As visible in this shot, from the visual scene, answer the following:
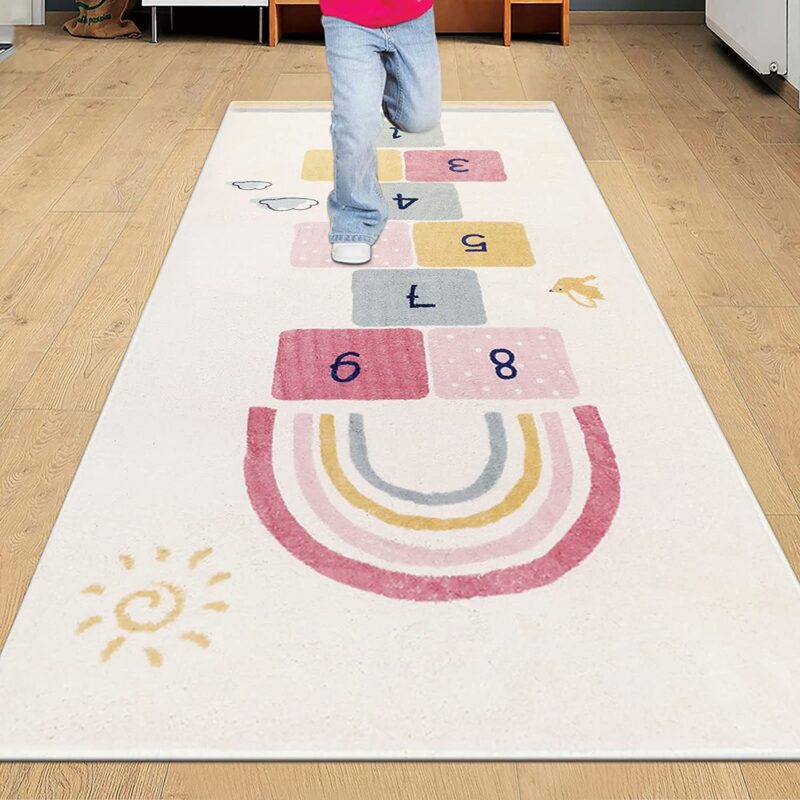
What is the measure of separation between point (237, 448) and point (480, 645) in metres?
0.52

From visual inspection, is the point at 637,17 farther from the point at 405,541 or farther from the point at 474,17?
the point at 405,541

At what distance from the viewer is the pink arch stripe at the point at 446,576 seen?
128 centimetres

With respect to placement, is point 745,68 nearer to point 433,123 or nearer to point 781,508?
point 433,123

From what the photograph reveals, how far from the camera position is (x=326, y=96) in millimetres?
3436

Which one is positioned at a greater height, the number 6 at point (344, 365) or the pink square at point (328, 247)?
the pink square at point (328, 247)

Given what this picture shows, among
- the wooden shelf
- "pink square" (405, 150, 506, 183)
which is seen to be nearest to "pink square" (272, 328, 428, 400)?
"pink square" (405, 150, 506, 183)

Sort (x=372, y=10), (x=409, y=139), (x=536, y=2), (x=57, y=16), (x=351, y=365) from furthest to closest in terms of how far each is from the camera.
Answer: (x=57, y=16) → (x=536, y=2) → (x=409, y=139) → (x=372, y=10) → (x=351, y=365)

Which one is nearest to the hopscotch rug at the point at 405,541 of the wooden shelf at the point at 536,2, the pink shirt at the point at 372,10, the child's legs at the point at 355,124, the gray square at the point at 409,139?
the child's legs at the point at 355,124

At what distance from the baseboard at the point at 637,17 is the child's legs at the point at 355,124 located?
8.23 ft

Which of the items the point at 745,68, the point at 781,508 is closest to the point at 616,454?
the point at 781,508

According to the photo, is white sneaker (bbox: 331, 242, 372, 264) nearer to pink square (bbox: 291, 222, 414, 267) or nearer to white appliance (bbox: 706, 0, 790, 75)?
pink square (bbox: 291, 222, 414, 267)

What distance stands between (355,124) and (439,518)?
0.96m

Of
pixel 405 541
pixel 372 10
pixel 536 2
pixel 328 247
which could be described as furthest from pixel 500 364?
pixel 536 2

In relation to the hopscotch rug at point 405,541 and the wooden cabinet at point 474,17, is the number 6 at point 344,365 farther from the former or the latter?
the wooden cabinet at point 474,17
